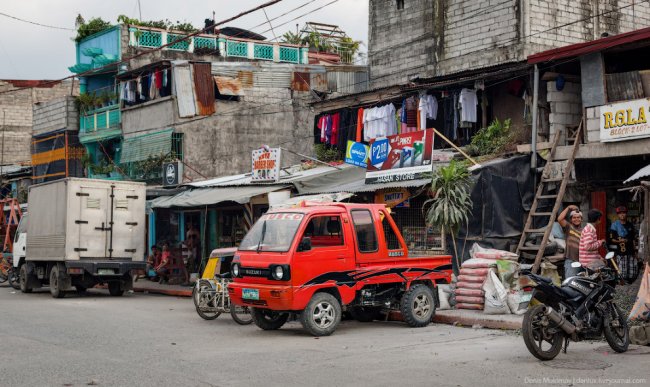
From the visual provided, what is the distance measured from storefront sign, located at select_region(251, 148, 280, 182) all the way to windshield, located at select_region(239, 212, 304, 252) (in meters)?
9.07

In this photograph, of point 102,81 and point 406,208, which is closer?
point 406,208

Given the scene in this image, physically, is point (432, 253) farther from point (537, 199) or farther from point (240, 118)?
point (240, 118)

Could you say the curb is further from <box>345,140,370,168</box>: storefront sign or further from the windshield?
the windshield

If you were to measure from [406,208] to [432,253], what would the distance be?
1711mm

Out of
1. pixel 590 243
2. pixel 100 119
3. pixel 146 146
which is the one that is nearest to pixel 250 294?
pixel 590 243

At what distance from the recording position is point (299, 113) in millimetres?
34031

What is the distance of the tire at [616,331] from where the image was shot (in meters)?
9.91

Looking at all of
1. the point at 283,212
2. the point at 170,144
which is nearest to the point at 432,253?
the point at 283,212

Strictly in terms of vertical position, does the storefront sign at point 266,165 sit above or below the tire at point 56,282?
above

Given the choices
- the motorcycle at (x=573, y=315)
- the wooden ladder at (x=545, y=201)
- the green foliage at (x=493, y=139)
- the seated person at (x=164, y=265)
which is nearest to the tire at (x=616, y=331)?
the motorcycle at (x=573, y=315)

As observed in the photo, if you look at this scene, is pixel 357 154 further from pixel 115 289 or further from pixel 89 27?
pixel 89 27

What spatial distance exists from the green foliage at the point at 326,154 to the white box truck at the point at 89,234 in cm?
672

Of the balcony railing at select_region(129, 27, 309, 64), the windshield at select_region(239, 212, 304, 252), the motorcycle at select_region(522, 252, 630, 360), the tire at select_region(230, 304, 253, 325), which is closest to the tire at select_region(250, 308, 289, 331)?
the tire at select_region(230, 304, 253, 325)

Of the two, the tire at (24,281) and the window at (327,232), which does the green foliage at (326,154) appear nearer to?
the tire at (24,281)
